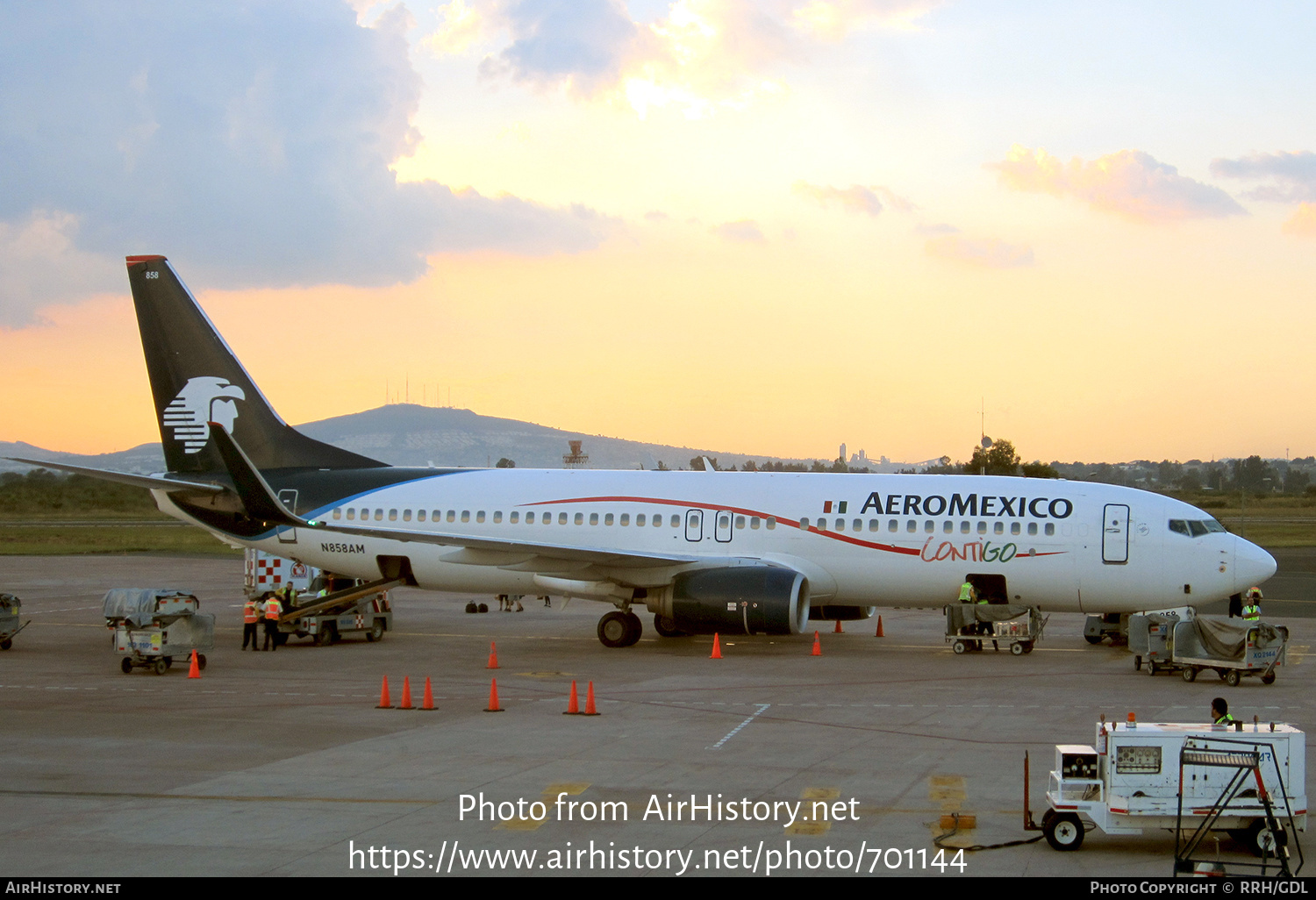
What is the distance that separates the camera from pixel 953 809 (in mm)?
12961

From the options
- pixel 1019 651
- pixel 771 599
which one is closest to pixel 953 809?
pixel 771 599

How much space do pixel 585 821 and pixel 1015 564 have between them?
16973 millimetres

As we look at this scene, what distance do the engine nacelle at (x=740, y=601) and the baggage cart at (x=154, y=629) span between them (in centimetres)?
979

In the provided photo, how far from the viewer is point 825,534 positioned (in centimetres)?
2784

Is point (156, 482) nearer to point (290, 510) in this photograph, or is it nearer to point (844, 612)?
point (290, 510)

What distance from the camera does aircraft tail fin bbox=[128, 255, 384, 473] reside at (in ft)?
103

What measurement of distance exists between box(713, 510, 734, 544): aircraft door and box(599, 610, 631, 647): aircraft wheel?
9.58 ft

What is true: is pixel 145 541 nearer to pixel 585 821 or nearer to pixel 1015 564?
pixel 1015 564

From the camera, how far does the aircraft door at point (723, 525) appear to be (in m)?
28.4

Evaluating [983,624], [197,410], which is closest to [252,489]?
[197,410]

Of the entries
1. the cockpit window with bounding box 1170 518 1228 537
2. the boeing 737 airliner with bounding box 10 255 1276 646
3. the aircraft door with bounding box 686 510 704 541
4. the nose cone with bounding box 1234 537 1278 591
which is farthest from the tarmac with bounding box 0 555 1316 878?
the cockpit window with bounding box 1170 518 1228 537

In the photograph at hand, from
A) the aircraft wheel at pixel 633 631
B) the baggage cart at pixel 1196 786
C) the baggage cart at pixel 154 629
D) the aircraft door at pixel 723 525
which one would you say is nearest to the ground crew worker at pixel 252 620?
the baggage cart at pixel 154 629
